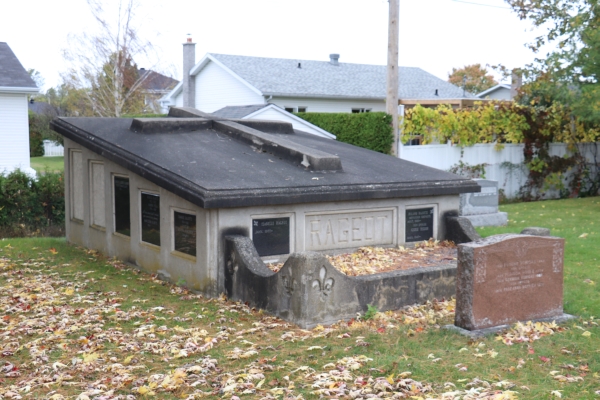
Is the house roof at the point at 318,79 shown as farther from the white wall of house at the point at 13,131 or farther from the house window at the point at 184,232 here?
the house window at the point at 184,232

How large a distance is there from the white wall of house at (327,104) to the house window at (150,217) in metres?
21.0

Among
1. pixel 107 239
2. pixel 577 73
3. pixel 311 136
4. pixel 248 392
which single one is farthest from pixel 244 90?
pixel 248 392

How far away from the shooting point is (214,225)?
8.82 metres

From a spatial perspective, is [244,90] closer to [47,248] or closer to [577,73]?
[577,73]

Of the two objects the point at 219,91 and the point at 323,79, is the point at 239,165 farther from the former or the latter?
the point at 323,79

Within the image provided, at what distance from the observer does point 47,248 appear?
41.7ft

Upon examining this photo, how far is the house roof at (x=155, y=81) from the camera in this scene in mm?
38616

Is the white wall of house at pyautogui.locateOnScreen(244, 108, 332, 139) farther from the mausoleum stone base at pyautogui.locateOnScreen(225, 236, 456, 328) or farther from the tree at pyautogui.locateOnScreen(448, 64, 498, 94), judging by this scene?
the tree at pyautogui.locateOnScreen(448, 64, 498, 94)

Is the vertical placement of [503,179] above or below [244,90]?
below

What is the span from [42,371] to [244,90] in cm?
2623

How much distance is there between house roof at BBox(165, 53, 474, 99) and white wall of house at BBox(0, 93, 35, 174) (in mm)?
10009

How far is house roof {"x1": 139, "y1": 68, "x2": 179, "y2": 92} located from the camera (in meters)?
38.6

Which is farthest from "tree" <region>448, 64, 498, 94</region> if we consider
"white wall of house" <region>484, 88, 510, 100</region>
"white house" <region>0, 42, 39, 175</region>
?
"white house" <region>0, 42, 39, 175</region>

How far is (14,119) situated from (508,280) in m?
20.6
